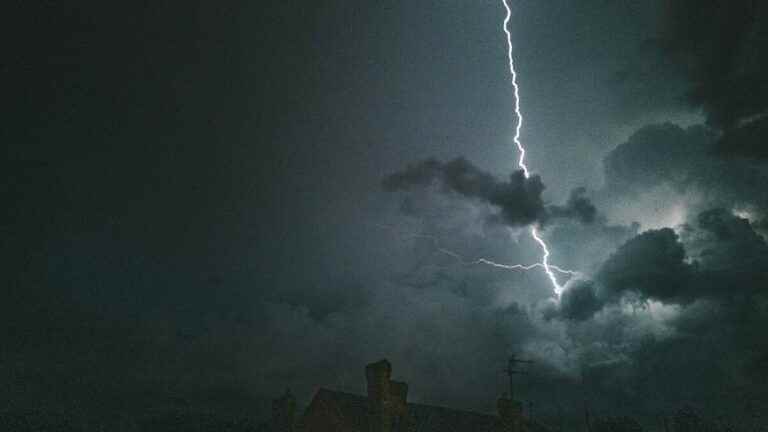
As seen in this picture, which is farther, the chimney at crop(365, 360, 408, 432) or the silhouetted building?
the silhouetted building

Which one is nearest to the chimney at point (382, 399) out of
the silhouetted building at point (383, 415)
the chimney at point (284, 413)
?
the silhouetted building at point (383, 415)

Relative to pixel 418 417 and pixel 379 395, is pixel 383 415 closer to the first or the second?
pixel 379 395

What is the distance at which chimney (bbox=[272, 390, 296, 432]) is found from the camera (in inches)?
1210

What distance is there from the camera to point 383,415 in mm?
26109

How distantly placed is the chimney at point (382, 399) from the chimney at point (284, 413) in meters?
6.41

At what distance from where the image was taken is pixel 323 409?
99.9 feet

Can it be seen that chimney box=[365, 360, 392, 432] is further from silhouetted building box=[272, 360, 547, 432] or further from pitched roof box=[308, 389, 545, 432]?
pitched roof box=[308, 389, 545, 432]

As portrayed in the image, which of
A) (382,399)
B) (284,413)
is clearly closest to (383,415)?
(382,399)

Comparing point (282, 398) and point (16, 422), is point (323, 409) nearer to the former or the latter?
point (282, 398)

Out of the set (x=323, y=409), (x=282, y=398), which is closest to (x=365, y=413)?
(x=323, y=409)

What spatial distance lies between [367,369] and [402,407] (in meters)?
2.64

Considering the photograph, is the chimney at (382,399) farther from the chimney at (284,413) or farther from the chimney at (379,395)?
the chimney at (284,413)

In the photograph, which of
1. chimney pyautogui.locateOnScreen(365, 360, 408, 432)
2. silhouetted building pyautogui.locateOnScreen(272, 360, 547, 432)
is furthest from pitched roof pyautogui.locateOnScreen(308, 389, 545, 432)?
chimney pyautogui.locateOnScreen(365, 360, 408, 432)

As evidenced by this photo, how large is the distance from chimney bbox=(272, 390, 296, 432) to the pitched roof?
1.25m
